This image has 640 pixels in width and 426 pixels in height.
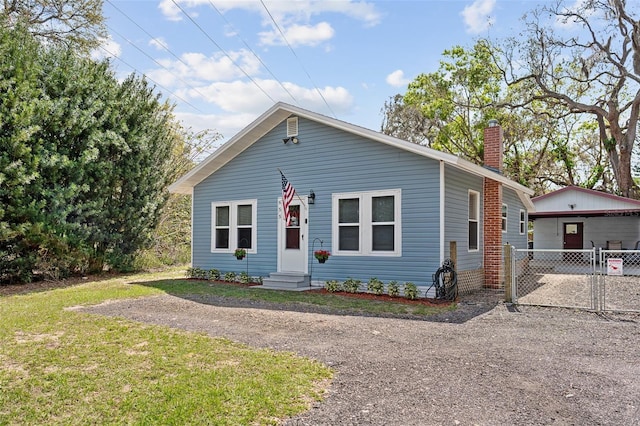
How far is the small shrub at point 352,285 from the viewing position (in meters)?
9.89

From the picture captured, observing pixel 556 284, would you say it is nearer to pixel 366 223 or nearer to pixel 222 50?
pixel 366 223

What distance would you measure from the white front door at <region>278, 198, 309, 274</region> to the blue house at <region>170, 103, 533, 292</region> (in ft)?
0.08

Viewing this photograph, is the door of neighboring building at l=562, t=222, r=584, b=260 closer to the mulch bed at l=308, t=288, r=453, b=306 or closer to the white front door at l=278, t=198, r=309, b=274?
the mulch bed at l=308, t=288, r=453, b=306

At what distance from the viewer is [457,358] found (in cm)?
489

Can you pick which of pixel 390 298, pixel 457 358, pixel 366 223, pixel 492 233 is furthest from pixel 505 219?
pixel 457 358

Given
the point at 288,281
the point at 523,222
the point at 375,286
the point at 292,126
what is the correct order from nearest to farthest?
the point at 375,286, the point at 288,281, the point at 292,126, the point at 523,222

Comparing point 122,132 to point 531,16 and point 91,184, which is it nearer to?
point 91,184

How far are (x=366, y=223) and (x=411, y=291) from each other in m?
1.84

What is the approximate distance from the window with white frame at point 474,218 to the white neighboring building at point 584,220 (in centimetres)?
1020

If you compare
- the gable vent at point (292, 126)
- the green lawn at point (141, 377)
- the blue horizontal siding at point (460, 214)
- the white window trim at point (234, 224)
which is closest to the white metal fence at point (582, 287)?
the blue horizontal siding at point (460, 214)

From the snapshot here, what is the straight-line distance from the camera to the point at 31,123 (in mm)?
10523

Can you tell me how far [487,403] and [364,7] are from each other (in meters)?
11.4

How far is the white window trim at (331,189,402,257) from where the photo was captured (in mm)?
9562

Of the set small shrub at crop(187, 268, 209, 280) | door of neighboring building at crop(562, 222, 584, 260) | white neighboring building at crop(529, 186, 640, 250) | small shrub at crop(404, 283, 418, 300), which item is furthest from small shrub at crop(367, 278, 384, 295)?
door of neighboring building at crop(562, 222, 584, 260)
